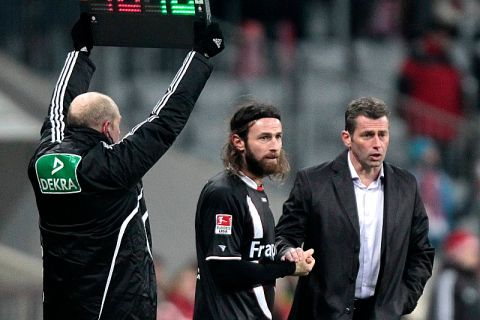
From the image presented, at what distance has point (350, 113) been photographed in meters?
7.14

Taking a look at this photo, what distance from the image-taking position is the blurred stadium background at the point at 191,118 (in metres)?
12.2

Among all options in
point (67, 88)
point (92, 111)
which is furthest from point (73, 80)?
point (92, 111)

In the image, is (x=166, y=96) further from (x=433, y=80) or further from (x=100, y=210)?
Result: (x=433, y=80)

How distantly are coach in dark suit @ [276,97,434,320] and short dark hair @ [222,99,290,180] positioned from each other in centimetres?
34

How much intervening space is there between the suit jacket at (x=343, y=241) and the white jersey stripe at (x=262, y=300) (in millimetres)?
272

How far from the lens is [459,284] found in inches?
439

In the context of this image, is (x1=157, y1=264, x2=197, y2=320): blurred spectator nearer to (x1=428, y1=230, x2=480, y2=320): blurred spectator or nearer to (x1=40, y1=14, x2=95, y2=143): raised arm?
(x1=428, y1=230, x2=480, y2=320): blurred spectator

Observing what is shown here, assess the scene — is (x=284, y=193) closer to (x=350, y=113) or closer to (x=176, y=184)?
(x=176, y=184)

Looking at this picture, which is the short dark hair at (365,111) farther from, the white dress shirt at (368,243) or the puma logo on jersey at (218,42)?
the puma logo on jersey at (218,42)

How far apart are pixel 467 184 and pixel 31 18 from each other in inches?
180

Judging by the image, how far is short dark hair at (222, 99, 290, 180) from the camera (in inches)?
267

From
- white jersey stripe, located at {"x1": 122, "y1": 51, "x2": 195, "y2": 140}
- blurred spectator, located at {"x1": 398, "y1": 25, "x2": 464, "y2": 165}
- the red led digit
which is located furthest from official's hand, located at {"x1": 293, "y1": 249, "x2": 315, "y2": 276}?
blurred spectator, located at {"x1": 398, "y1": 25, "x2": 464, "y2": 165}

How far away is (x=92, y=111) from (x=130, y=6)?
1.93ft

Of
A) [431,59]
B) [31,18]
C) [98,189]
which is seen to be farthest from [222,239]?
[431,59]
